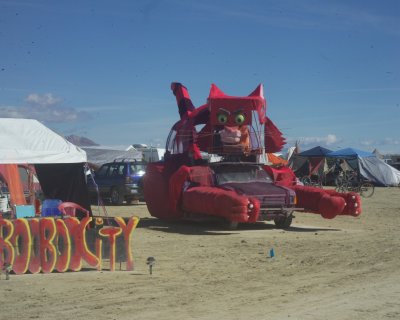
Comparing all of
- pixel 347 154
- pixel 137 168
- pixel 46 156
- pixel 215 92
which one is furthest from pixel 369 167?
pixel 46 156

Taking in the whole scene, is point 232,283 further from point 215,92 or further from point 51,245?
point 215,92

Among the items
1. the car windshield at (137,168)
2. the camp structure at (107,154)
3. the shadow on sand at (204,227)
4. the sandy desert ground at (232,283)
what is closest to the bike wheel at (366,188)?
the camp structure at (107,154)

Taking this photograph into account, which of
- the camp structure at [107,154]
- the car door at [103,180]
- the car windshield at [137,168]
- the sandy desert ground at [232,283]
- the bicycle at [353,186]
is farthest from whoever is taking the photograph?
the camp structure at [107,154]

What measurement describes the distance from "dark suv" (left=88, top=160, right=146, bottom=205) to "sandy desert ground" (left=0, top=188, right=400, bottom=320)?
903 cm

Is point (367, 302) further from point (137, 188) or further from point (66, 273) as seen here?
point (137, 188)

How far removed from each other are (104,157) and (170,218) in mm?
18419

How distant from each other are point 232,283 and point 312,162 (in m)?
32.9

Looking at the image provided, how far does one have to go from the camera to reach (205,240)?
44.8 ft

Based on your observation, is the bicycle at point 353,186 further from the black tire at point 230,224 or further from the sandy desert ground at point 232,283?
the sandy desert ground at point 232,283

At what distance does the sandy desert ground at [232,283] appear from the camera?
7.08 meters

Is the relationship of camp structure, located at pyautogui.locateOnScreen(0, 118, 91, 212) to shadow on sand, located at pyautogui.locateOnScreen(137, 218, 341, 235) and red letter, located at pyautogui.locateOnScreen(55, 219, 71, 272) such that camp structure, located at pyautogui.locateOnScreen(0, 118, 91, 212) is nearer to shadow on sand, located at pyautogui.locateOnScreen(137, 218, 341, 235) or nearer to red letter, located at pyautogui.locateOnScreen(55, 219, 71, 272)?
red letter, located at pyautogui.locateOnScreen(55, 219, 71, 272)

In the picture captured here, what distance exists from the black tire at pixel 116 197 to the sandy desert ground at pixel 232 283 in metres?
9.36

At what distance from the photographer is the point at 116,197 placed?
23766 mm

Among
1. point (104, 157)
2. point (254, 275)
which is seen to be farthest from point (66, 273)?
point (104, 157)
